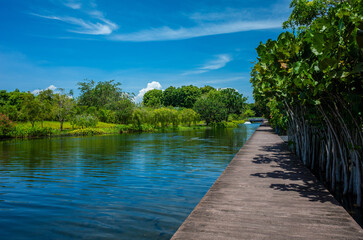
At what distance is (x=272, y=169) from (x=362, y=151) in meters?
3.02

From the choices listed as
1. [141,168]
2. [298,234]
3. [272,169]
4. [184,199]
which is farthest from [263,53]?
[141,168]

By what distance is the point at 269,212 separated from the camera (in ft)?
15.5

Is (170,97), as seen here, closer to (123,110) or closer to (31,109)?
(123,110)

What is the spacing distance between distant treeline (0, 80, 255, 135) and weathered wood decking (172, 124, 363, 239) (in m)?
31.8

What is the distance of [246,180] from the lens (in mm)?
7418

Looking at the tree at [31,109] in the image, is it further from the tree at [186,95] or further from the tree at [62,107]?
the tree at [186,95]

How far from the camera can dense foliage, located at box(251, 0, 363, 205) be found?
4809 mm

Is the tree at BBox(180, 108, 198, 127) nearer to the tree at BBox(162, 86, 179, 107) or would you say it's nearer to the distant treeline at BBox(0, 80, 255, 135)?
the distant treeline at BBox(0, 80, 255, 135)

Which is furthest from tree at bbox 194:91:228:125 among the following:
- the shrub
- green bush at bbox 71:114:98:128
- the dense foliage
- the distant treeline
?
the dense foliage

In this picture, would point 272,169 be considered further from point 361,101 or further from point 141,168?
point 141,168

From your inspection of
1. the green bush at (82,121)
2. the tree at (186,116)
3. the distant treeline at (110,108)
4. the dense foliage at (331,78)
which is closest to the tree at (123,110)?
the distant treeline at (110,108)

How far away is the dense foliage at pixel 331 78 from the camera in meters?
4.81

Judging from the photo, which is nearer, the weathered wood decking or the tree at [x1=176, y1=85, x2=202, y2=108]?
the weathered wood decking

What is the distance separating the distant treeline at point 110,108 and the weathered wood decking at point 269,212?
31837 millimetres
